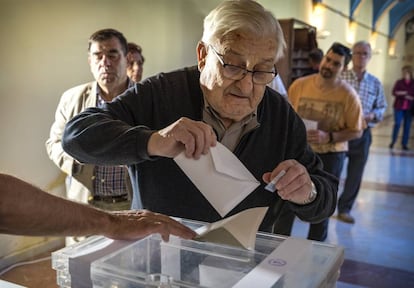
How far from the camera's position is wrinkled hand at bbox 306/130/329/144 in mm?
3145

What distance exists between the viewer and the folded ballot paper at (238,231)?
0.93 m

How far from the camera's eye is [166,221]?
988mm

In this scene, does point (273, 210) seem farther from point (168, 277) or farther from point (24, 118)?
point (24, 118)

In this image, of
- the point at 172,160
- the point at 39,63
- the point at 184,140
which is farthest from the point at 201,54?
the point at 39,63

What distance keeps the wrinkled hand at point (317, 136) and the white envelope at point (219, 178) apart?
2224 mm

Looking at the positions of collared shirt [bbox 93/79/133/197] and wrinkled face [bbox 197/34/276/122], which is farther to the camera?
collared shirt [bbox 93/79/133/197]

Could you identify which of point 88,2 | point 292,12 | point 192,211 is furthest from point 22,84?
point 292,12

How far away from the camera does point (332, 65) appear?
3330mm

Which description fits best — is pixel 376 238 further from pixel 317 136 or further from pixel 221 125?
pixel 221 125

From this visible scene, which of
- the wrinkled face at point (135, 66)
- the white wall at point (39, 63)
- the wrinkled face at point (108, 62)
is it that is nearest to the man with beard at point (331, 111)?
the wrinkled face at point (135, 66)

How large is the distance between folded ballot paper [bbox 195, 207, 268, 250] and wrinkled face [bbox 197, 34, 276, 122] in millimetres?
398

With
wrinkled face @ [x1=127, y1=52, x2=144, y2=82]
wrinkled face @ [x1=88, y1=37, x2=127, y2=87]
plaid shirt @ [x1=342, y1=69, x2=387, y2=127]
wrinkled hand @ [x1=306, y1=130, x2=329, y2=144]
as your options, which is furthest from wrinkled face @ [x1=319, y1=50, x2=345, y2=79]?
wrinkled face @ [x1=88, y1=37, x2=127, y2=87]

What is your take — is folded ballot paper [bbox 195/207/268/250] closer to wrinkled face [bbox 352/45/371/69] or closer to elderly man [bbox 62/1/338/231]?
elderly man [bbox 62/1/338/231]

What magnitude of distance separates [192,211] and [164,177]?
0.42ft
